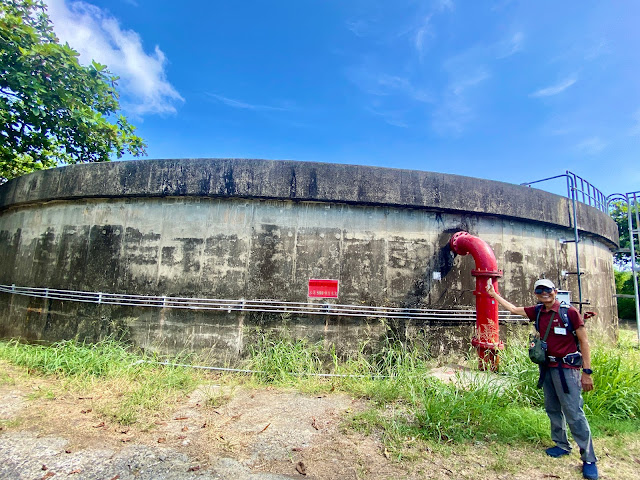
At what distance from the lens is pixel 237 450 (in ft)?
9.62

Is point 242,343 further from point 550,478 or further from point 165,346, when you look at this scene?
point 550,478

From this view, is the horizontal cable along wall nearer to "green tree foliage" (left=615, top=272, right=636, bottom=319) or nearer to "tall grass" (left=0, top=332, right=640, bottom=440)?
"tall grass" (left=0, top=332, right=640, bottom=440)

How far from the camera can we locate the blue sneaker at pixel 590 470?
2623mm

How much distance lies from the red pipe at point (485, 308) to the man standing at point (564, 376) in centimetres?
156

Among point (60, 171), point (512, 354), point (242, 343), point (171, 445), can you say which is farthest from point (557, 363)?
point (60, 171)

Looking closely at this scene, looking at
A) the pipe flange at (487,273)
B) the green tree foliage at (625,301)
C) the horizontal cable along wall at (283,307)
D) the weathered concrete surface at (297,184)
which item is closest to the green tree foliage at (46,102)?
the weathered concrete surface at (297,184)

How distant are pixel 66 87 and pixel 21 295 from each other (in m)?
5.00

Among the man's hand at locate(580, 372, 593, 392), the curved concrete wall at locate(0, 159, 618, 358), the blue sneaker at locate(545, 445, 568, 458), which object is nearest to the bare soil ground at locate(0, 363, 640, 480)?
the blue sneaker at locate(545, 445, 568, 458)

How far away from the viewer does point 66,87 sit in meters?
8.09

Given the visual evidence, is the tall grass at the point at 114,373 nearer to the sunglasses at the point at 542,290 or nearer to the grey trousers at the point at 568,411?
the grey trousers at the point at 568,411

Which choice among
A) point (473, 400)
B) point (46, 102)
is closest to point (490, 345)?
point (473, 400)

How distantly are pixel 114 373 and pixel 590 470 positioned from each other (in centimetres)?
512

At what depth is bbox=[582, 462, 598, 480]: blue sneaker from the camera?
8.61ft

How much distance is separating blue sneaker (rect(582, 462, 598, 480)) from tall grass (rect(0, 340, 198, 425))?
154 inches
